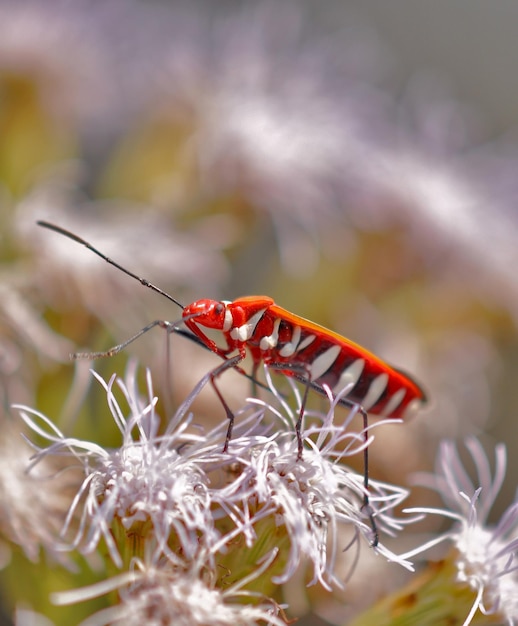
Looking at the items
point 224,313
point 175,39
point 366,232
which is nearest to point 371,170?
point 366,232

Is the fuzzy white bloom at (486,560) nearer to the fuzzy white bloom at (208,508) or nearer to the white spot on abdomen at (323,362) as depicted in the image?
the fuzzy white bloom at (208,508)

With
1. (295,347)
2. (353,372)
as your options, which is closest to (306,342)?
(295,347)

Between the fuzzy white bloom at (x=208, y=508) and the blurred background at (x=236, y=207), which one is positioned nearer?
the fuzzy white bloom at (x=208, y=508)

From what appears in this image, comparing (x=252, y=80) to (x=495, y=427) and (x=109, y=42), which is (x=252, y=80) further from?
(x=495, y=427)

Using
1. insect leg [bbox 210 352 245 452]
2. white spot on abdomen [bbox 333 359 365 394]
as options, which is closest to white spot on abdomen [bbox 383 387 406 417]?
white spot on abdomen [bbox 333 359 365 394]

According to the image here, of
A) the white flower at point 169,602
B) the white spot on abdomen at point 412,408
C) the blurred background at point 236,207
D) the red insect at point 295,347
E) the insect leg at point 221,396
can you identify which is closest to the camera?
the white flower at point 169,602

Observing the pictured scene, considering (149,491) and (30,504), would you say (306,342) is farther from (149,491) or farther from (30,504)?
(30,504)

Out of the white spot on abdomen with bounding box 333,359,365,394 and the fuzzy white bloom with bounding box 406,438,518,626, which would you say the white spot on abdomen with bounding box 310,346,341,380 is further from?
the fuzzy white bloom with bounding box 406,438,518,626

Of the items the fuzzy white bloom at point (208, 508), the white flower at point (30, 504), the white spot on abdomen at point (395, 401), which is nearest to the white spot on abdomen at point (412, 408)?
the white spot on abdomen at point (395, 401)

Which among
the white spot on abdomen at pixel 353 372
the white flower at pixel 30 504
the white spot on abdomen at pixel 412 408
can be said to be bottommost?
the white flower at pixel 30 504
